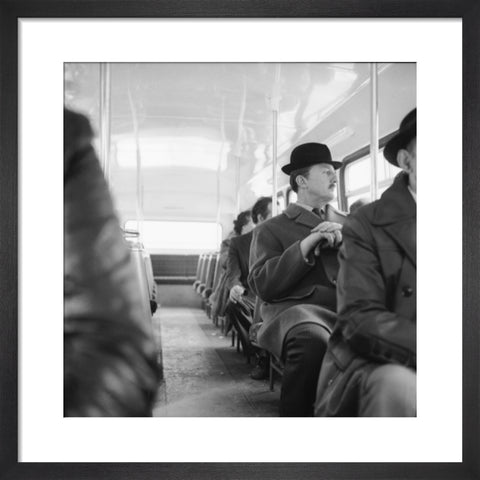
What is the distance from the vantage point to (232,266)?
1.85 m

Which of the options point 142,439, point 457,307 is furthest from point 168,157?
point 457,307

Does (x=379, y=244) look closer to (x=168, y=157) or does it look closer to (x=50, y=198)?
(x=168, y=157)

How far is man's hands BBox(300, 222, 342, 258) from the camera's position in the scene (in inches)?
70.7

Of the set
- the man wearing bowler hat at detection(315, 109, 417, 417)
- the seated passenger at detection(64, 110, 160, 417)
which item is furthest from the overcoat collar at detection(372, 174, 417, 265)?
the seated passenger at detection(64, 110, 160, 417)

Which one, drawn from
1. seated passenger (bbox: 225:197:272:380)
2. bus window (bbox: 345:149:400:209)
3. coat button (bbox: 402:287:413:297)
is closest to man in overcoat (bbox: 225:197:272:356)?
seated passenger (bbox: 225:197:272:380)

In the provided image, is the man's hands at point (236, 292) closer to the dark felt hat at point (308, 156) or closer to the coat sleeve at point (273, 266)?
the coat sleeve at point (273, 266)

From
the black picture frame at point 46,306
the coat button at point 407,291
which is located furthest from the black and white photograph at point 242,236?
the black picture frame at point 46,306

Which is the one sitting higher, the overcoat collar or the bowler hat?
the bowler hat

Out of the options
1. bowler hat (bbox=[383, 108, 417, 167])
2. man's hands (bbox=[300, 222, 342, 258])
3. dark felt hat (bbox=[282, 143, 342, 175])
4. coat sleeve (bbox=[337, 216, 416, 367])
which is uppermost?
bowler hat (bbox=[383, 108, 417, 167])

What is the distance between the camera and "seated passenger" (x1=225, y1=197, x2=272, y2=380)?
6.01ft

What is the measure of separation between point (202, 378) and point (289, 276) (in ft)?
1.50

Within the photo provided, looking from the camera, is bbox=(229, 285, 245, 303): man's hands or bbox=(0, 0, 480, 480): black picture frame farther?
bbox=(229, 285, 245, 303): man's hands

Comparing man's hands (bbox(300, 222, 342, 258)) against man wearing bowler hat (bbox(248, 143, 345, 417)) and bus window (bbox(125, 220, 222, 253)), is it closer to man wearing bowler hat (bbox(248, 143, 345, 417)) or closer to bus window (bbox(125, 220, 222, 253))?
man wearing bowler hat (bbox(248, 143, 345, 417))

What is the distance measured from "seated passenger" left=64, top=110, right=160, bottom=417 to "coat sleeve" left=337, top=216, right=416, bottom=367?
67cm
